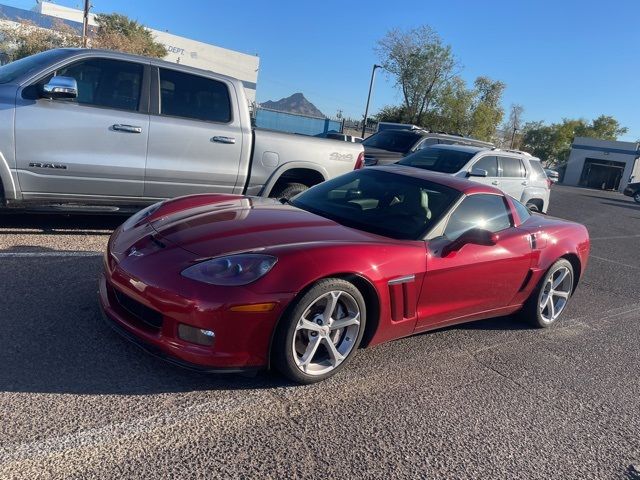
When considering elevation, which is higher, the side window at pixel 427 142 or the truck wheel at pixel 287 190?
the side window at pixel 427 142

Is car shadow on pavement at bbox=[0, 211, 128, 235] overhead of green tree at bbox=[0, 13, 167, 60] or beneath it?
beneath

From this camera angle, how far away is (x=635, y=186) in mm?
32562

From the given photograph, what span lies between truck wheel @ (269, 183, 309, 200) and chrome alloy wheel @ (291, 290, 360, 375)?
3.67m

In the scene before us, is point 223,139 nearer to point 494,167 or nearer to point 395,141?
point 494,167

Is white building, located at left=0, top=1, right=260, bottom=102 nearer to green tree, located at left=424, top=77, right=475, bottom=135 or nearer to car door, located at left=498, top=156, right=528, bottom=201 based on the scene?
green tree, located at left=424, top=77, right=475, bottom=135

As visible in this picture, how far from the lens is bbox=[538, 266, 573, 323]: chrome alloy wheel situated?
205 inches

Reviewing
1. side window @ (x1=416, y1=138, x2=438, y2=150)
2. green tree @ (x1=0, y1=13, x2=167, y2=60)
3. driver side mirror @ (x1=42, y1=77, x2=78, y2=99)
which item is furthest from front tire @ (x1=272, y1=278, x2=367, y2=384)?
green tree @ (x1=0, y1=13, x2=167, y2=60)

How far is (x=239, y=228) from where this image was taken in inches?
145

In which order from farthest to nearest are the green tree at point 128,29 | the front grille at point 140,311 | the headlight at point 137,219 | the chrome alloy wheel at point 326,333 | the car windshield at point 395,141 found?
the green tree at point 128,29 < the car windshield at point 395,141 < the headlight at point 137,219 < the chrome alloy wheel at point 326,333 < the front grille at point 140,311

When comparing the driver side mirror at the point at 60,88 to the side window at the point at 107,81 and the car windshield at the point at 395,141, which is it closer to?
the side window at the point at 107,81

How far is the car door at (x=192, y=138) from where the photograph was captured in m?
6.06

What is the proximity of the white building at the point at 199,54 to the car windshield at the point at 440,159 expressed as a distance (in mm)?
50309

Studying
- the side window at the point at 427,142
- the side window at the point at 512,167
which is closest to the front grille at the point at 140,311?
the side window at the point at 512,167

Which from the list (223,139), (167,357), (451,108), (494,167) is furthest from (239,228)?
(451,108)
